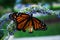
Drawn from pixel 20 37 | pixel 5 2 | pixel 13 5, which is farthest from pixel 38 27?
pixel 5 2

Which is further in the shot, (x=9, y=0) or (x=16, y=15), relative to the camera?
(x=9, y=0)

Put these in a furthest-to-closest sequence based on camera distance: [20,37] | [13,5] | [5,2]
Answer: [5,2] < [13,5] < [20,37]

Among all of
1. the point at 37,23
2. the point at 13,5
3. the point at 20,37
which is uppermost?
the point at 13,5

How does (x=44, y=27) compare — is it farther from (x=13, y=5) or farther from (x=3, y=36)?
(x=13, y=5)

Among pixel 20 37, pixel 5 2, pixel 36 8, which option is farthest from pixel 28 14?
pixel 5 2

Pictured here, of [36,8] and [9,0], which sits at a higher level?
[9,0]

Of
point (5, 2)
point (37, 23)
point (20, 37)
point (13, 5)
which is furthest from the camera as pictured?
point (5, 2)
